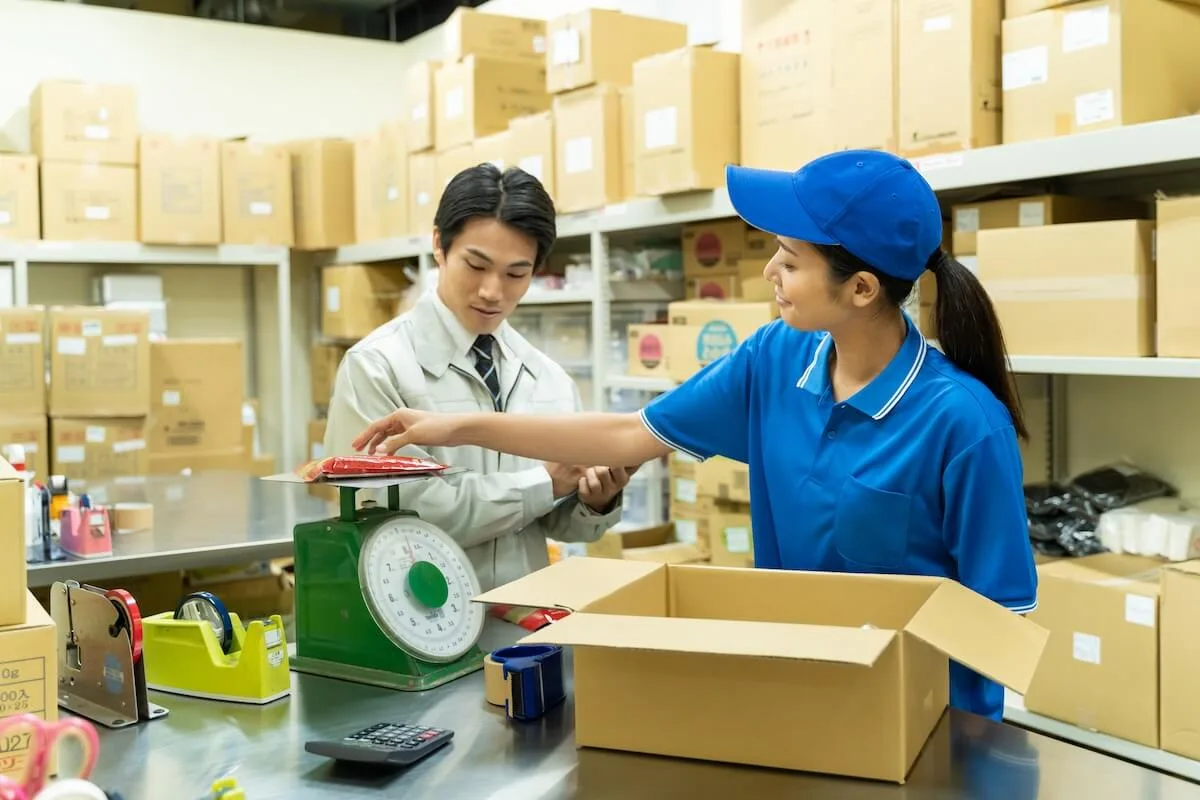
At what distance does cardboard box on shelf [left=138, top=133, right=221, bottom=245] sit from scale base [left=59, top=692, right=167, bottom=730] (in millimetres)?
3926

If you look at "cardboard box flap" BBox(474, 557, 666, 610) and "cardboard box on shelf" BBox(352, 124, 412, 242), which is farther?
"cardboard box on shelf" BBox(352, 124, 412, 242)

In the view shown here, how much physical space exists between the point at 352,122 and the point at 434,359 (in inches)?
176

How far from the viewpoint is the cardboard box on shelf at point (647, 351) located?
10.8ft

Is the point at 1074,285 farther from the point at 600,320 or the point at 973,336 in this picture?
the point at 600,320

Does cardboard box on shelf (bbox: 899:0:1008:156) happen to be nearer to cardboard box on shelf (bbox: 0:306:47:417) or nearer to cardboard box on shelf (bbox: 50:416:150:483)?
cardboard box on shelf (bbox: 50:416:150:483)

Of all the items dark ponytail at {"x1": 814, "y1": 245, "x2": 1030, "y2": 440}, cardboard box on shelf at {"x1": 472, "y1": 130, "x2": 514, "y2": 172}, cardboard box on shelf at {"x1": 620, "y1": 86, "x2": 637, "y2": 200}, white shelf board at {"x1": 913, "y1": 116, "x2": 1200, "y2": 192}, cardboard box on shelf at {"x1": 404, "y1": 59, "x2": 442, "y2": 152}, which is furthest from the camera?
cardboard box on shelf at {"x1": 404, "y1": 59, "x2": 442, "y2": 152}

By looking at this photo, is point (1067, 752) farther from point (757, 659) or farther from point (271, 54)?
point (271, 54)

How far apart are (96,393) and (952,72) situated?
10.4 ft

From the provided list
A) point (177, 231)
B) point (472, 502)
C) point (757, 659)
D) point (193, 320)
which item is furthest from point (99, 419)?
point (757, 659)

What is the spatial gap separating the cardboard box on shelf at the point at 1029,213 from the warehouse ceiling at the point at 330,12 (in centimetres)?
354

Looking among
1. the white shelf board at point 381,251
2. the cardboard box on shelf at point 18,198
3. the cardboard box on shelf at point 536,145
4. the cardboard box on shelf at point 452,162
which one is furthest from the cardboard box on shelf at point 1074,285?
the cardboard box on shelf at point 18,198

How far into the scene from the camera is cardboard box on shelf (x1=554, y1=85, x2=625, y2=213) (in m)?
3.38

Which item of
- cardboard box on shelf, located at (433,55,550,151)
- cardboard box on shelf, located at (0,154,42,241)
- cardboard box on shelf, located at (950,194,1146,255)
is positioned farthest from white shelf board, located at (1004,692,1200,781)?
cardboard box on shelf, located at (0,154,42,241)

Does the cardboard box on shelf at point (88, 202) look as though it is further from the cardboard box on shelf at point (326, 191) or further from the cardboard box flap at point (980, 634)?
the cardboard box flap at point (980, 634)
